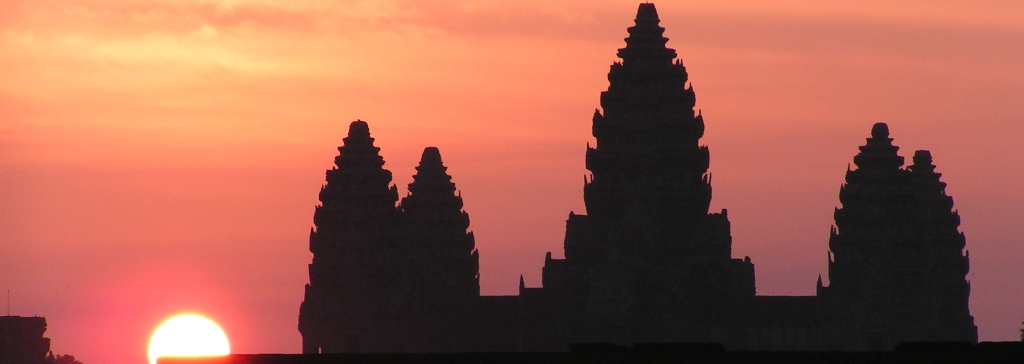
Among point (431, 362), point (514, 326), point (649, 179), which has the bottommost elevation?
point (431, 362)

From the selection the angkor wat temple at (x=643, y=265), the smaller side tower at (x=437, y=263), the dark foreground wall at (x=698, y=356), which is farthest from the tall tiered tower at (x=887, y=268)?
the dark foreground wall at (x=698, y=356)

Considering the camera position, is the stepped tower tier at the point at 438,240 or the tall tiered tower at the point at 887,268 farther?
the stepped tower tier at the point at 438,240

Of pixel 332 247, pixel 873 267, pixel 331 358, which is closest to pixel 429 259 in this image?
pixel 332 247

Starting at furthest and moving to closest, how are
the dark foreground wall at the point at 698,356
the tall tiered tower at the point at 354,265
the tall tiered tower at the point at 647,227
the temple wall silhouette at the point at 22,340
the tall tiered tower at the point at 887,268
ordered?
the tall tiered tower at the point at 354,265 → the temple wall silhouette at the point at 22,340 → the tall tiered tower at the point at 887,268 → the tall tiered tower at the point at 647,227 → the dark foreground wall at the point at 698,356

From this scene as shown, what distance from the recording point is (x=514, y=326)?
156500mm

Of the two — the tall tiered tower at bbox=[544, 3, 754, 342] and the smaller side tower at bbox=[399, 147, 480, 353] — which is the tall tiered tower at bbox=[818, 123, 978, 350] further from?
the smaller side tower at bbox=[399, 147, 480, 353]

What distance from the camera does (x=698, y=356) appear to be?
63.8 metres

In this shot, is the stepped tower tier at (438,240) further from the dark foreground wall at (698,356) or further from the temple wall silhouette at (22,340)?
the dark foreground wall at (698,356)

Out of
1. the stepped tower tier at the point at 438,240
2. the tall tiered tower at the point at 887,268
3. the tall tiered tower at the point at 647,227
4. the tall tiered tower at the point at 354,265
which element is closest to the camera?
the tall tiered tower at the point at 647,227

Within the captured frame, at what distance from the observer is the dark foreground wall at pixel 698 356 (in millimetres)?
62844

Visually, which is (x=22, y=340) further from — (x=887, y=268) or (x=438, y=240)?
(x=887, y=268)

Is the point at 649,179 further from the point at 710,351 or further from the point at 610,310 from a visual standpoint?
the point at 710,351

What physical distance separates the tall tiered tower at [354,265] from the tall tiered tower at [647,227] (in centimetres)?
1266

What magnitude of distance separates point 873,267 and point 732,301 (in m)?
10.6
